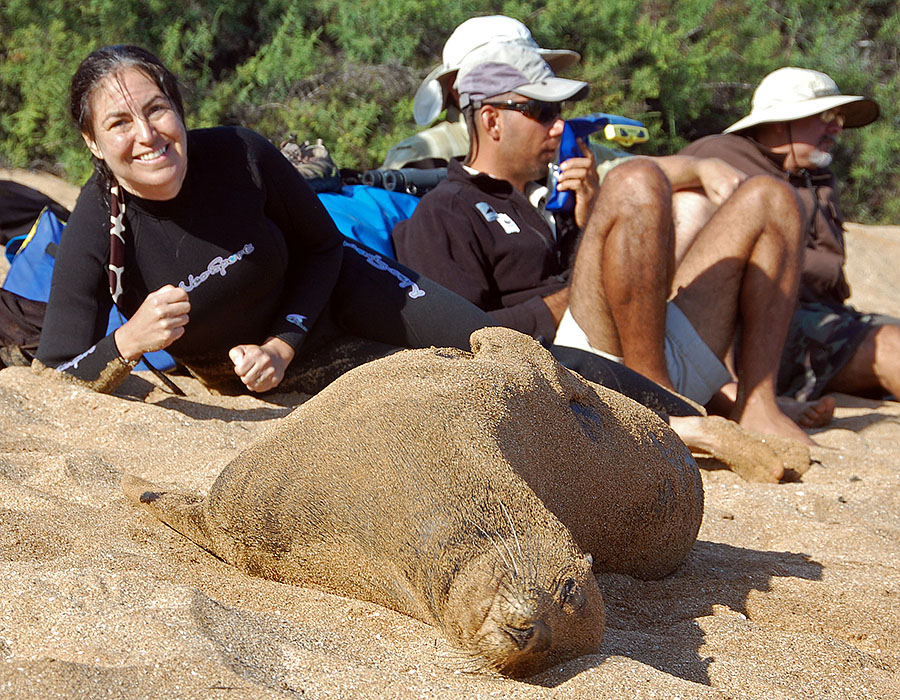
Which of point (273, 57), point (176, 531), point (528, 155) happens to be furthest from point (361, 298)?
point (273, 57)

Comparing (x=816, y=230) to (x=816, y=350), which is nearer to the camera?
(x=816, y=350)

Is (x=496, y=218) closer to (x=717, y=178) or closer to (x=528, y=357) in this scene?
(x=717, y=178)

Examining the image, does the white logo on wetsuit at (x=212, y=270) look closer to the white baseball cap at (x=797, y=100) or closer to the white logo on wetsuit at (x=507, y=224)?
the white logo on wetsuit at (x=507, y=224)

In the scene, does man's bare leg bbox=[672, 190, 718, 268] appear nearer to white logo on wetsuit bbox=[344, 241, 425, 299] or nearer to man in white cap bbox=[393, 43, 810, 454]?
man in white cap bbox=[393, 43, 810, 454]

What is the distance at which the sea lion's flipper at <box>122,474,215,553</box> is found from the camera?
5.94ft

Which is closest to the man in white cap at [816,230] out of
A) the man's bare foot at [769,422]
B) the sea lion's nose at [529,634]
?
the man's bare foot at [769,422]

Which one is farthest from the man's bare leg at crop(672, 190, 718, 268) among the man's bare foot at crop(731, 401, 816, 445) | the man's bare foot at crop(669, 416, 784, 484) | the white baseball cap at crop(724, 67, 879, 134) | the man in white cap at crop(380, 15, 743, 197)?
the man's bare foot at crop(669, 416, 784, 484)

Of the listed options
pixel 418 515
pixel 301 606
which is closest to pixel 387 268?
pixel 301 606

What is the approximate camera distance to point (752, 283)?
375cm

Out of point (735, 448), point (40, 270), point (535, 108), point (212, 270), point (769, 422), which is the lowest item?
point (769, 422)

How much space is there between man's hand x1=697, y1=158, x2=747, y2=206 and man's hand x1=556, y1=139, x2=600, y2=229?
46 cm

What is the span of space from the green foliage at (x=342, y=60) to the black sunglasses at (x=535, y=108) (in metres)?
3.04

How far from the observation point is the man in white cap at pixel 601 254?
3527mm

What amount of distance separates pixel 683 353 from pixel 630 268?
457 mm
